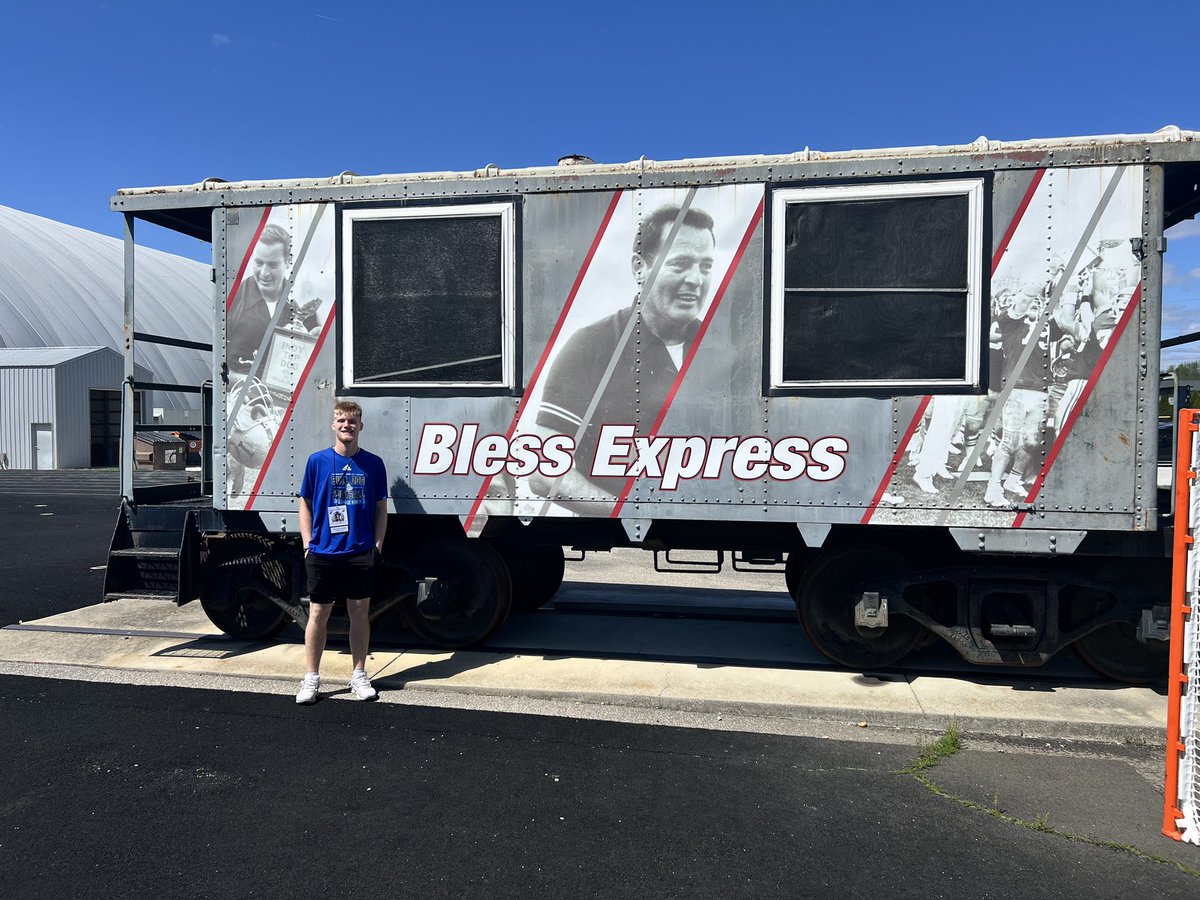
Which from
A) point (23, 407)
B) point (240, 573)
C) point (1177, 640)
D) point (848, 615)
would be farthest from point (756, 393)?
point (23, 407)

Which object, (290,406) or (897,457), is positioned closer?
(897,457)

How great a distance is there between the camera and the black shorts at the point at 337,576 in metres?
4.86

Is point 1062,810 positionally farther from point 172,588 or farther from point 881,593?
point 172,588

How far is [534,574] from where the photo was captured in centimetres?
680

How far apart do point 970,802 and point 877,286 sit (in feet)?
9.62

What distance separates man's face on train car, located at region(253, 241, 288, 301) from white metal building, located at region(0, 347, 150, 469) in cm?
2838

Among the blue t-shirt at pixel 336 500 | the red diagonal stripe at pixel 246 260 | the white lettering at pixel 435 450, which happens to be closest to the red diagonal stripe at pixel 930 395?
the white lettering at pixel 435 450

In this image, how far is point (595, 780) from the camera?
150 inches

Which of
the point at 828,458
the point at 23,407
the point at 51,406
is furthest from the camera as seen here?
the point at 23,407

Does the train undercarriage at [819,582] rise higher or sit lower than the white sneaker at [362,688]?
higher

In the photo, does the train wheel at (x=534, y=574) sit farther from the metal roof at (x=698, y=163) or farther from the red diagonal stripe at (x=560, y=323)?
the metal roof at (x=698, y=163)

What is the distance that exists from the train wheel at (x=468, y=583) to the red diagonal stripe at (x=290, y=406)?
48.3 inches

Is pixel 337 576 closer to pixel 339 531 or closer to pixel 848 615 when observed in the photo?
pixel 339 531

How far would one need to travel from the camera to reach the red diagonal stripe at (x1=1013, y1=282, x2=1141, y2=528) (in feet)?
14.6
